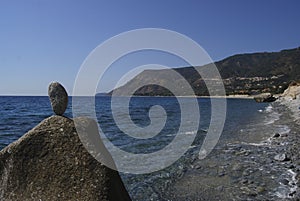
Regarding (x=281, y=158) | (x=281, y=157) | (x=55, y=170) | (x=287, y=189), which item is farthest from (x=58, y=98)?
(x=281, y=157)

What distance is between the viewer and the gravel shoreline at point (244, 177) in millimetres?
8875

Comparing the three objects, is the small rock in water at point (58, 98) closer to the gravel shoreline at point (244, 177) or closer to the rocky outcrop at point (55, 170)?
the rocky outcrop at point (55, 170)

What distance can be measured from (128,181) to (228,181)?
3.55m

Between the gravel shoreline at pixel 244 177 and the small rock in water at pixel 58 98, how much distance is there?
482 cm

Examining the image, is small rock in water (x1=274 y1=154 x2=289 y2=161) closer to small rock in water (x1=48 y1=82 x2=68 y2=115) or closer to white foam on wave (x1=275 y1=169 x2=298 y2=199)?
white foam on wave (x1=275 y1=169 x2=298 y2=199)

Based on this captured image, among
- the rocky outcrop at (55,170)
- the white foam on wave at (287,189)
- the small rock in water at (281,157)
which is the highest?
the rocky outcrop at (55,170)

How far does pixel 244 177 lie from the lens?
1052 centimetres

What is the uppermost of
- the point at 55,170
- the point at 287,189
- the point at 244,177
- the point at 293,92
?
the point at 55,170

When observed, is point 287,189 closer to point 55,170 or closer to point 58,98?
point 55,170

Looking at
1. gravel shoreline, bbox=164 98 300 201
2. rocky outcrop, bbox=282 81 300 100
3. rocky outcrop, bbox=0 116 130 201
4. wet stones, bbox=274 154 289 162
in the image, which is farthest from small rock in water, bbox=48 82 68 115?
rocky outcrop, bbox=282 81 300 100

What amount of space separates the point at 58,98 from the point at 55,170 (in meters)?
1.39

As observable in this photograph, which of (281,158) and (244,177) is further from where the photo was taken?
(281,158)

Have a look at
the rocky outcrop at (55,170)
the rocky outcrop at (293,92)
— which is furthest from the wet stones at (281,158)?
the rocky outcrop at (293,92)

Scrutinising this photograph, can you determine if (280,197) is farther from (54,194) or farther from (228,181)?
(54,194)
